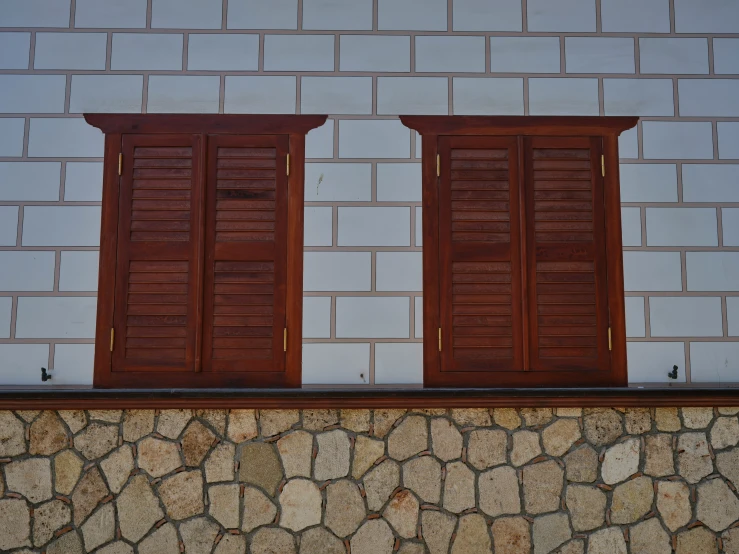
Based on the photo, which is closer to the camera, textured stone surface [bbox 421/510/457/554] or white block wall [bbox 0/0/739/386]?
textured stone surface [bbox 421/510/457/554]

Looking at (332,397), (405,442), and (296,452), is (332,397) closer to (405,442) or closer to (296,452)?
(296,452)

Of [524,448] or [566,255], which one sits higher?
[566,255]

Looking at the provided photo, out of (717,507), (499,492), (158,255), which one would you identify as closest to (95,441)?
(158,255)

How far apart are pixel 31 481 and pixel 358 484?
6.60ft

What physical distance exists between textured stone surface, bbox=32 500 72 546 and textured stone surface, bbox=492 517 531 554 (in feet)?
8.60

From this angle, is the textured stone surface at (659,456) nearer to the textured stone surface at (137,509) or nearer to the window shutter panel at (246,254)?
the window shutter panel at (246,254)

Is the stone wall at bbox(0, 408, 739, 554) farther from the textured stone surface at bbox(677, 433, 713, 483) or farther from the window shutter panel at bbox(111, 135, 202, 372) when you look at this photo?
the window shutter panel at bbox(111, 135, 202, 372)

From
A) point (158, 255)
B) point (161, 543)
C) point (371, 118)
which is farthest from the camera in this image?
point (371, 118)

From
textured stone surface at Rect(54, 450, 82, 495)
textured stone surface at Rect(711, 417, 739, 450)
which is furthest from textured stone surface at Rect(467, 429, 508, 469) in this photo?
textured stone surface at Rect(54, 450, 82, 495)

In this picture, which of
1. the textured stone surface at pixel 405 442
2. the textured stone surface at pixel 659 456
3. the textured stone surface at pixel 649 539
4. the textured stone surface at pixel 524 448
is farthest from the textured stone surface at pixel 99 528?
the textured stone surface at pixel 659 456

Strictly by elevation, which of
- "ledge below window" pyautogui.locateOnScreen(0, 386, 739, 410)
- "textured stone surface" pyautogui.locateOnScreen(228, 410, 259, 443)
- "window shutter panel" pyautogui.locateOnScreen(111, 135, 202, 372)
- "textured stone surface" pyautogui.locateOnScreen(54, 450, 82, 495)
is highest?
"window shutter panel" pyautogui.locateOnScreen(111, 135, 202, 372)

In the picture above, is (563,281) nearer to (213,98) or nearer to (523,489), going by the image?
(523,489)

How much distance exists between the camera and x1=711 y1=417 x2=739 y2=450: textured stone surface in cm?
428

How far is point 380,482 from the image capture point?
4.20m
